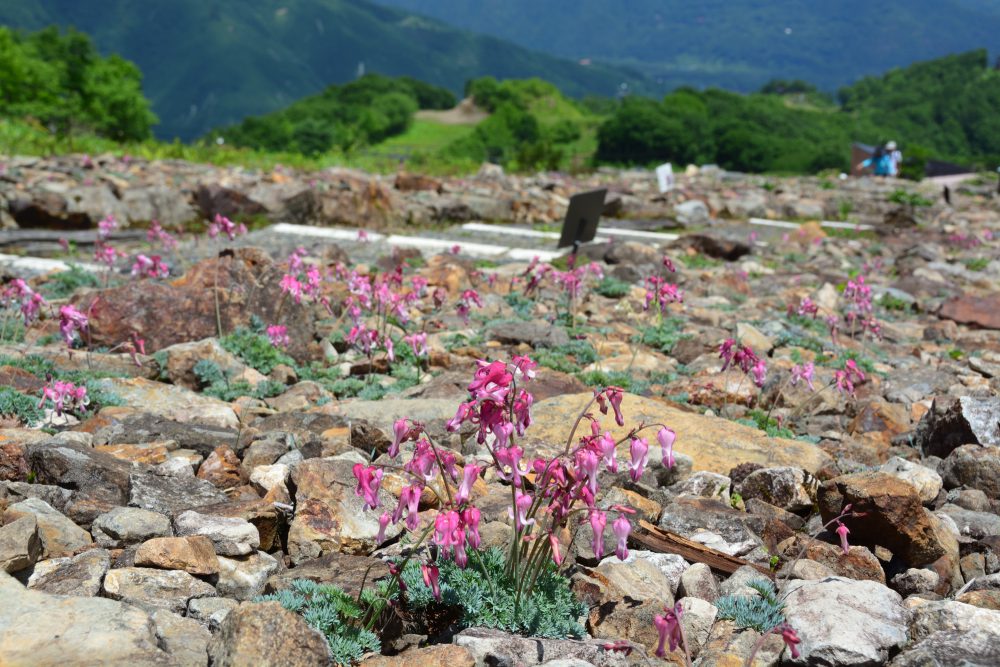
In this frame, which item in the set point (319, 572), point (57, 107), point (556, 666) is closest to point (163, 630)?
point (319, 572)

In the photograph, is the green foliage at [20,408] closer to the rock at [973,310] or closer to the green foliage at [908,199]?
the rock at [973,310]

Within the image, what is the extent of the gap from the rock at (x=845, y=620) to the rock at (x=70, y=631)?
7.43 feet

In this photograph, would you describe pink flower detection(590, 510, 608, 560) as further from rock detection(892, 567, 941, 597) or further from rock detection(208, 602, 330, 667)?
rock detection(892, 567, 941, 597)

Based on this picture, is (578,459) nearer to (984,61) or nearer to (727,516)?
(727,516)

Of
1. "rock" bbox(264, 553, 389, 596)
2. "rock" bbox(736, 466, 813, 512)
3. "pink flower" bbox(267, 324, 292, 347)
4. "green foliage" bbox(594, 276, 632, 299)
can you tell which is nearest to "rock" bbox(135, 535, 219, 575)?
"rock" bbox(264, 553, 389, 596)

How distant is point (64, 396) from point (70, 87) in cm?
5229

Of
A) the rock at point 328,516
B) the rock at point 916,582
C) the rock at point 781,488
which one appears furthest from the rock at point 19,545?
the rock at point 916,582

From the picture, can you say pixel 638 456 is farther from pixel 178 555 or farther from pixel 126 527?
pixel 126 527

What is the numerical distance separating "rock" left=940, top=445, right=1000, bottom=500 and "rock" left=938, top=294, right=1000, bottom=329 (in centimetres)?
611

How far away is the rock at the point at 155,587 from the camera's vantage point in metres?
3.29

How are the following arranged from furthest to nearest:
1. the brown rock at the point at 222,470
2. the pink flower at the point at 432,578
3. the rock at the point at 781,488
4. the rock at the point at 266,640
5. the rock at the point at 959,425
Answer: the rock at the point at 959,425 → the rock at the point at 781,488 → the brown rock at the point at 222,470 → the pink flower at the point at 432,578 → the rock at the point at 266,640

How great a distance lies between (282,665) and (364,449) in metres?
2.23

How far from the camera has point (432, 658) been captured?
3.06m

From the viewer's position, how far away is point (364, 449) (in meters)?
5.00
